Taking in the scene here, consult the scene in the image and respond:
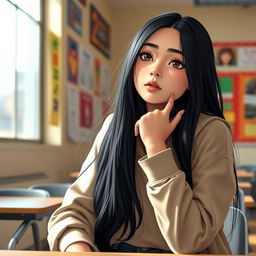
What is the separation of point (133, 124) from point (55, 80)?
387cm

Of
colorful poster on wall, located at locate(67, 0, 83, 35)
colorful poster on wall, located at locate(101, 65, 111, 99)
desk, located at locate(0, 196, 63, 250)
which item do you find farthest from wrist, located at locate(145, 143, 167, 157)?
colorful poster on wall, located at locate(101, 65, 111, 99)

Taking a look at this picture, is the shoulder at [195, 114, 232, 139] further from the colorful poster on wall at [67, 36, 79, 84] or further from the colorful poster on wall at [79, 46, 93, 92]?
the colorful poster on wall at [79, 46, 93, 92]

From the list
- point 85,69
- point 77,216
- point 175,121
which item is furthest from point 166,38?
point 85,69

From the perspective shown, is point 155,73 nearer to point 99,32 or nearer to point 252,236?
point 252,236

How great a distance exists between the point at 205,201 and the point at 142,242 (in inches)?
7.1

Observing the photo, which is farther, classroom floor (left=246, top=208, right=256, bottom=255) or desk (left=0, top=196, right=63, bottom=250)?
classroom floor (left=246, top=208, right=256, bottom=255)

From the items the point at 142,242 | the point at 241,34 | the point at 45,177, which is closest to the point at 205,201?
the point at 142,242

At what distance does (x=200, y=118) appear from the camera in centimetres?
101

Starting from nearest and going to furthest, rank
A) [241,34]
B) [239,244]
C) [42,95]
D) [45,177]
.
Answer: [239,244] < [45,177] < [42,95] < [241,34]

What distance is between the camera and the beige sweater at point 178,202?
88 centimetres

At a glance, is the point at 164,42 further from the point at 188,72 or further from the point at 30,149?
the point at 30,149

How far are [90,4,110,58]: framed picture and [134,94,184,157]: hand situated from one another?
5.32 meters

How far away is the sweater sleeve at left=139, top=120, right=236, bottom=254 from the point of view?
881 mm

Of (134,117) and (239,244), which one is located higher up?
(134,117)
